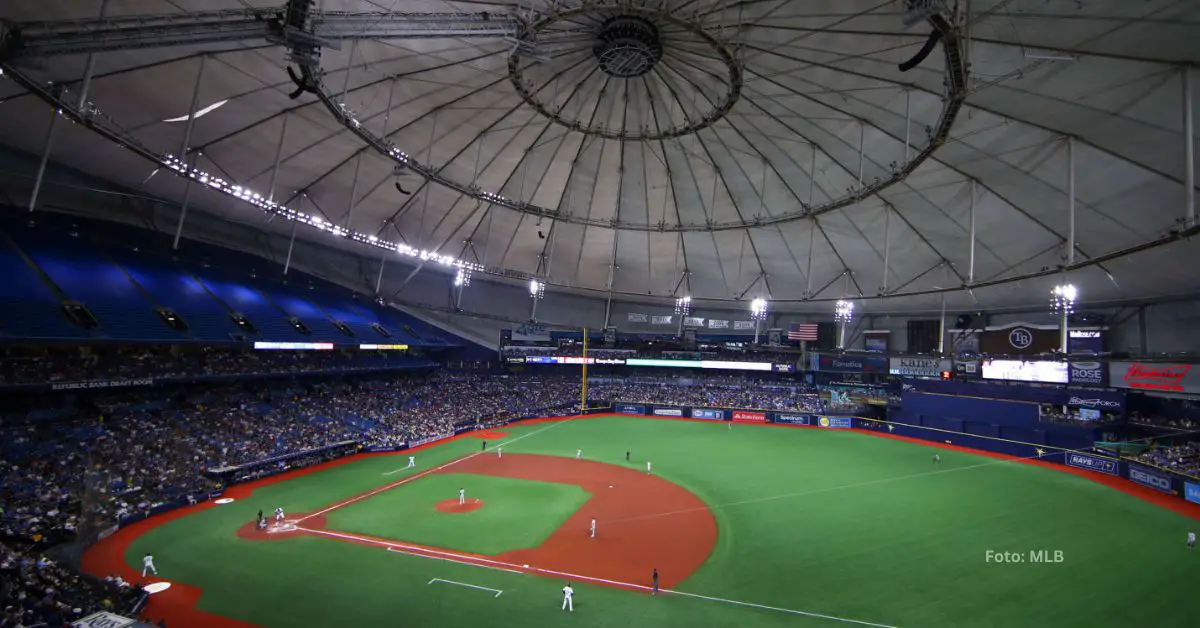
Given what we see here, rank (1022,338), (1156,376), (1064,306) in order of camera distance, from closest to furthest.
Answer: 1. (1156,376)
2. (1064,306)
3. (1022,338)

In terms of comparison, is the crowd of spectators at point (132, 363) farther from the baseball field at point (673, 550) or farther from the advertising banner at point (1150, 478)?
the advertising banner at point (1150, 478)

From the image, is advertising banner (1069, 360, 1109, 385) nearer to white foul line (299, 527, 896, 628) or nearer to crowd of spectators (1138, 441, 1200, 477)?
crowd of spectators (1138, 441, 1200, 477)

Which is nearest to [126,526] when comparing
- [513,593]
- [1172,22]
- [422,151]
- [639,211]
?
[513,593]

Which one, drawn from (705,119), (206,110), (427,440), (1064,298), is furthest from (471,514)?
(1064,298)

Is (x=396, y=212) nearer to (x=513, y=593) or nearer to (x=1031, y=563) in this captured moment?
(x=513, y=593)

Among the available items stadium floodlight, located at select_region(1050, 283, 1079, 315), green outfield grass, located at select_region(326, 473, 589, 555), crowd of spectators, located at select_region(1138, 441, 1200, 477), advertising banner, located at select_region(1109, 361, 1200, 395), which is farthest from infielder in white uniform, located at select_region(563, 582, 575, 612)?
advertising banner, located at select_region(1109, 361, 1200, 395)

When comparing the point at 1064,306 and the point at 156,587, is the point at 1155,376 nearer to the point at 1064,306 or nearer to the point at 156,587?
the point at 1064,306
